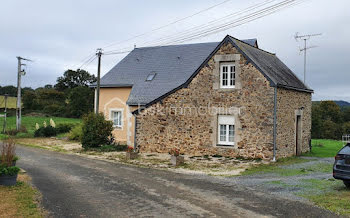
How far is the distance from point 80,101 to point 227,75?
140ft

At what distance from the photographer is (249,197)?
28.7 feet

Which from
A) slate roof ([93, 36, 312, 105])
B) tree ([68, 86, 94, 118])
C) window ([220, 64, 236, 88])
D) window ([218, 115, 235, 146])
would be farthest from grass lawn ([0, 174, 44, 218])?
tree ([68, 86, 94, 118])

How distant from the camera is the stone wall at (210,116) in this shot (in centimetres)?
1614

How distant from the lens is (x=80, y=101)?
55625 mm

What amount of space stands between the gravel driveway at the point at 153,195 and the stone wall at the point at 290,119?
5575mm

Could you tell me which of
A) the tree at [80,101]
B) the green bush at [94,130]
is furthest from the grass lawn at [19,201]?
the tree at [80,101]

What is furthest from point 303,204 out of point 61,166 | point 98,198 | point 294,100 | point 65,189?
point 294,100

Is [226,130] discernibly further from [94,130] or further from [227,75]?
[94,130]

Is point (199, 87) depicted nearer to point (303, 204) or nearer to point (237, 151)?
point (237, 151)

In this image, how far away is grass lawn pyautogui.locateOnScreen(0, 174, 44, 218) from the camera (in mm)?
6754

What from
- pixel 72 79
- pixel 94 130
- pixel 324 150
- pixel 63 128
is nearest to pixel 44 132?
pixel 63 128

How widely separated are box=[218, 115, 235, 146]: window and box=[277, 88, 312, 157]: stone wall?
228cm

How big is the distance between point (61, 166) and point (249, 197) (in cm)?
838

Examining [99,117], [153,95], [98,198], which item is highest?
[153,95]
